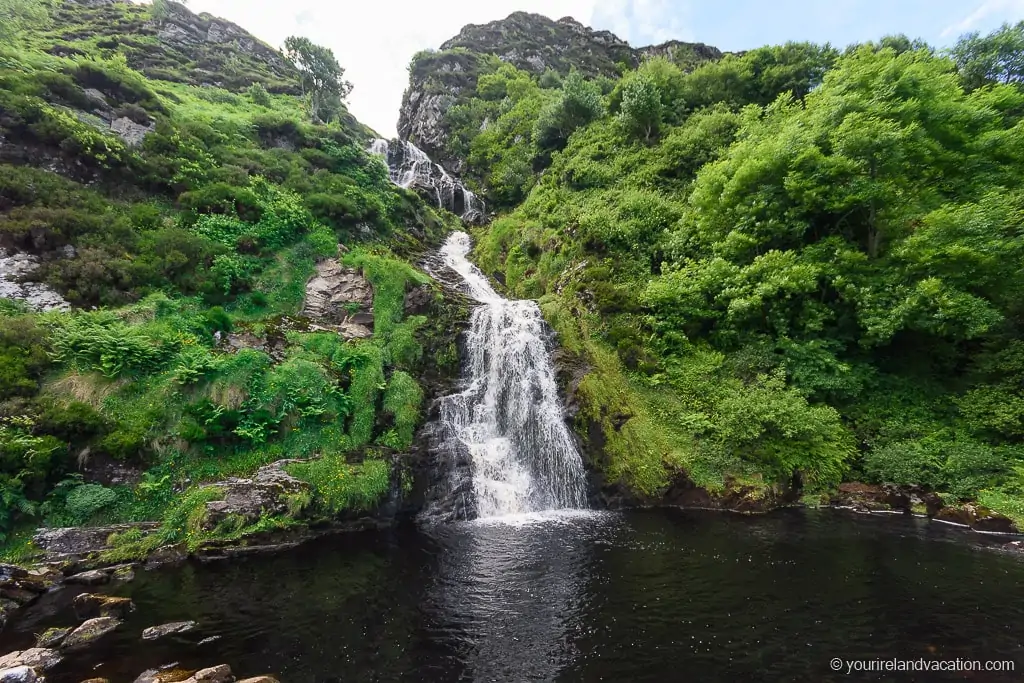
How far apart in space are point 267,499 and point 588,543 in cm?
932

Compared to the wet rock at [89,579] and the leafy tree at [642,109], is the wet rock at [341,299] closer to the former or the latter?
the wet rock at [89,579]

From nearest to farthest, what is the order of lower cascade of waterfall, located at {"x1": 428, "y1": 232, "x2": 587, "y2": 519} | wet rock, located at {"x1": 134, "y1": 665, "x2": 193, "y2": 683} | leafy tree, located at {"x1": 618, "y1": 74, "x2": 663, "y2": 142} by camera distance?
wet rock, located at {"x1": 134, "y1": 665, "x2": 193, "y2": 683} → lower cascade of waterfall, located at {"x1": 428, "y1": 232, "x2": 587, "y2": 519} → leafy tree, located at {"x1": 618, "y1": 74, "x2": 663, "y2": 142}

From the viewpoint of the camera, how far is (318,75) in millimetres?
45000

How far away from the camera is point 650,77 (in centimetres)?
3234

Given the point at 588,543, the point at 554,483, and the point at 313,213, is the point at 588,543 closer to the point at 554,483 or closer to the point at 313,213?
the point at 554,483

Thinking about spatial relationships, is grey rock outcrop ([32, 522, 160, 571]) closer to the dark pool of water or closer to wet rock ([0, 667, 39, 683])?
the dark pool of water

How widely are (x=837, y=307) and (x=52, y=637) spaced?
23325 mm

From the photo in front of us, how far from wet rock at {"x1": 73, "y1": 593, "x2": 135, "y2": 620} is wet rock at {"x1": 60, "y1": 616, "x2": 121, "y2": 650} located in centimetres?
29

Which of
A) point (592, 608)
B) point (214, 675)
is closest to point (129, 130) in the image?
point (214, 675)

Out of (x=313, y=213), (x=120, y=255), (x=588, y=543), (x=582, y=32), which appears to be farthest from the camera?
(x=582, y=32)

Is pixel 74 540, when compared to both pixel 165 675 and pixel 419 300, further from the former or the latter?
pixel 419 300

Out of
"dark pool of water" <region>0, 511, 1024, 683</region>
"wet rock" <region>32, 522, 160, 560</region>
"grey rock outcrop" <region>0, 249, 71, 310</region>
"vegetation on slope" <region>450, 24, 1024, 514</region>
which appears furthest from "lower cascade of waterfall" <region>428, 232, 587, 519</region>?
"grey rock outcrop" <region>0, 249, 71, 310</region>

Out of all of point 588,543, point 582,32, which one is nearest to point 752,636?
point 588,543

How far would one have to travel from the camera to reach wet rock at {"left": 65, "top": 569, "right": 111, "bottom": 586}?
10.00m
